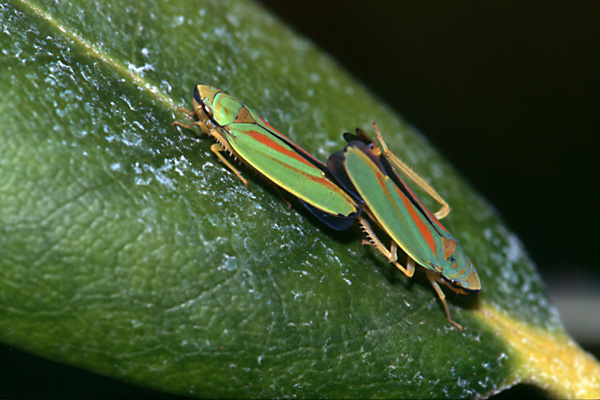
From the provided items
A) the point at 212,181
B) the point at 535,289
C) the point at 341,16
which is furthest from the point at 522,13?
the point at 212,181

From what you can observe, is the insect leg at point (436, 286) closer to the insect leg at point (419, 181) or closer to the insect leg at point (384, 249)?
the insect leg at point (384, 249)

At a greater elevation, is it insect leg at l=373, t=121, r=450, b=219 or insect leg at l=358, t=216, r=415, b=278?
insect leg at l=373, t=121, r=450, b=219

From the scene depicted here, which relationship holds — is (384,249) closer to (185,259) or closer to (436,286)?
(436,286)

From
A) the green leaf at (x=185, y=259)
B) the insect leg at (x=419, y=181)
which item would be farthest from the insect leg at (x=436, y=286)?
the insect leg at (x=419, y=181)

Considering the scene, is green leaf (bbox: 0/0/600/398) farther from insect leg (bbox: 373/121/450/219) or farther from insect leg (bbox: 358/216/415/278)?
insect leg (bbox: 373/121/450/219)

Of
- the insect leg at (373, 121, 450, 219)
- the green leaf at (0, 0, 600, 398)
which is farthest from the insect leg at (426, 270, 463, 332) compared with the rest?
the insect leg at (373, 121, 450, 219)

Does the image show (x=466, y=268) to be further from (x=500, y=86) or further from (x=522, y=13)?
(x=522, y=13)

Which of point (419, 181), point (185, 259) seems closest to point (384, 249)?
point (419, 181)

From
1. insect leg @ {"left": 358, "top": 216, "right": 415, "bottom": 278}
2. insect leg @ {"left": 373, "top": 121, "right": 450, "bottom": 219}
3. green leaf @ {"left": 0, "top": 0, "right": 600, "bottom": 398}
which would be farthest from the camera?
insect leg @ {"left": 373, "top": 121, "right": 450, "bottom": 219}
